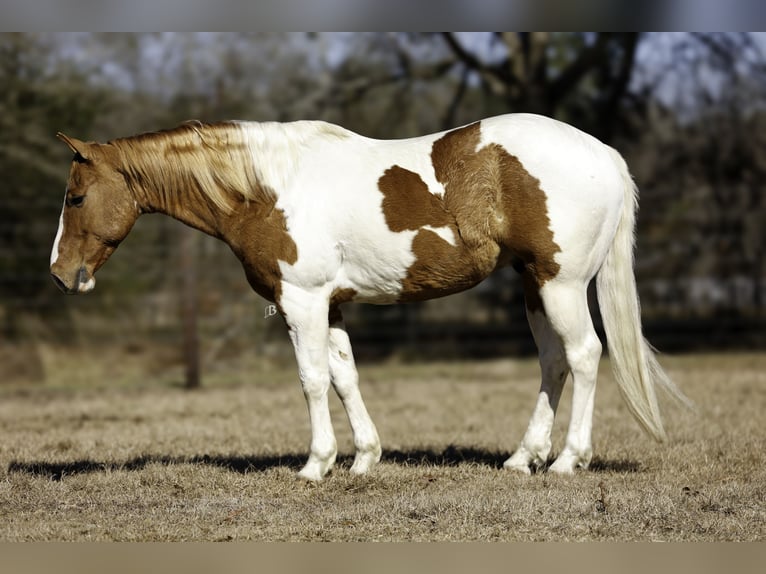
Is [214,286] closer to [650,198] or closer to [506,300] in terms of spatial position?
[506,300]

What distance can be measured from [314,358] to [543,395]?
55.1 inches

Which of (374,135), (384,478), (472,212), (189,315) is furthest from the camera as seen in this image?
(374,135)

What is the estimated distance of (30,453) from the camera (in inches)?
258

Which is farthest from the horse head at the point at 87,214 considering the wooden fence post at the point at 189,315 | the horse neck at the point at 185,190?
the wooden fence post at the point at 189,315

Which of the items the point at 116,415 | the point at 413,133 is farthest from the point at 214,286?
the point at 116,415

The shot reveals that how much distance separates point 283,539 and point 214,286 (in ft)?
34.2

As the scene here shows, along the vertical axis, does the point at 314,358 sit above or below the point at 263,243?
below

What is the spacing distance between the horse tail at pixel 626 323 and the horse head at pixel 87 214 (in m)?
2.91

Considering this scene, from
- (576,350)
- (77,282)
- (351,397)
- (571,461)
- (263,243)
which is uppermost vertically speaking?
(263,243)

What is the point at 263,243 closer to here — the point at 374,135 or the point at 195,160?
the point at 195,160

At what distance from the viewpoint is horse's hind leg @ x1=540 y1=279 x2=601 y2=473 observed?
519cm

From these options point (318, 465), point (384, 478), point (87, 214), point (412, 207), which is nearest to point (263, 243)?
point (412, 207)

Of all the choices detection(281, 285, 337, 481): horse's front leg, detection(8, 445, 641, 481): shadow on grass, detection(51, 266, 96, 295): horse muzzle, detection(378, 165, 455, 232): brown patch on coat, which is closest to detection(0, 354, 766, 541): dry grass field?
detection(8, 445, 641, 481): shadow on grass

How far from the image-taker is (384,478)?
5.27 metres
